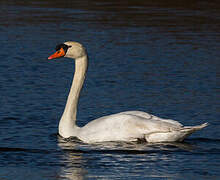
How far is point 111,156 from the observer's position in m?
9.85

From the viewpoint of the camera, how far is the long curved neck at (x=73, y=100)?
1109 cm

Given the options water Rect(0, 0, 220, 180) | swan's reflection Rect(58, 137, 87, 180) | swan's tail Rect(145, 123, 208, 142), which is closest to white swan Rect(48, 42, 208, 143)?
swan's tail Rect(145, 123, 208, 142)

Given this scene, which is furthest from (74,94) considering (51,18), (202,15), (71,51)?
(202,15)

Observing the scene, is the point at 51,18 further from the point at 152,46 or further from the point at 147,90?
the point at 147,90

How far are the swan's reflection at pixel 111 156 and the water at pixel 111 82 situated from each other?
0.01 meters

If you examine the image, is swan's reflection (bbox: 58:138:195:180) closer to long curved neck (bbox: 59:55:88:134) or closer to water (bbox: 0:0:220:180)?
water (bbox: 0:0:220:180)

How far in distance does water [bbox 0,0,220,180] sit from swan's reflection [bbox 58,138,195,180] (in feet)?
0.04

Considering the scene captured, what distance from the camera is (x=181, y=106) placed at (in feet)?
42.5

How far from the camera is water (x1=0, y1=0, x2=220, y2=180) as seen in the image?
9.55m

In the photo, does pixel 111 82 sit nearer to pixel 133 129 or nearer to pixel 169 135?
pixel 133 129

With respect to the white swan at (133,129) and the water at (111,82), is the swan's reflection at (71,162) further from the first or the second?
the white swan at (133,129)

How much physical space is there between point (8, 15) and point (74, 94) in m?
13.5

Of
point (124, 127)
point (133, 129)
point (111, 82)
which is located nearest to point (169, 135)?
point (133, 129)

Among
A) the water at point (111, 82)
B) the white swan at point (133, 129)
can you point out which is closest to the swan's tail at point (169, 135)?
the white swan at point (133, 129)
